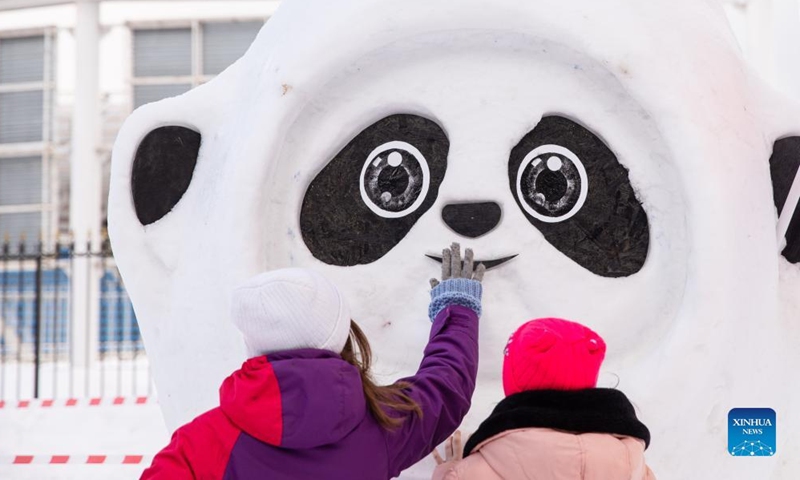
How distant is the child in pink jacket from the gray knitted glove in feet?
0.92

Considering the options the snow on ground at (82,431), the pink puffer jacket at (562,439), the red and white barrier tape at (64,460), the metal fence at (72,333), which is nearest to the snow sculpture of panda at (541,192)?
the pink puffer jacket at (562,439)

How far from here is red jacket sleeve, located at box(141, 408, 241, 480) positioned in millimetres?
1539

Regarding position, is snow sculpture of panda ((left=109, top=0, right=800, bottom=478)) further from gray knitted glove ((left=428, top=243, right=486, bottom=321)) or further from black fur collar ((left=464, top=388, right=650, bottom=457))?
black fur collar ((left=464, top=388, right=650, bottom=457))

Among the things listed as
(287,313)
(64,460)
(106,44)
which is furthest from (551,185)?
(106,44)

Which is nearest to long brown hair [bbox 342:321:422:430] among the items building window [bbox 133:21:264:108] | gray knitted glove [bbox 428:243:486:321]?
gray knitted glove [bbox 428:243:486:321]

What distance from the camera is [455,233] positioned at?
213cm

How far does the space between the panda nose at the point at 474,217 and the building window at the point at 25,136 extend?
28.8ft

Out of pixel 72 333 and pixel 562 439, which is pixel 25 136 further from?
pixel 562 439

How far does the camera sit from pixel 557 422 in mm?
1675

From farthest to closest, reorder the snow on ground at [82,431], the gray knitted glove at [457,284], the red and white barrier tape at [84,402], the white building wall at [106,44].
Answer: the white building wall at [106,44], the red and white barrier tape at [84,402], the snow on ground at [82,431], the gray knitted glove at [457,284]

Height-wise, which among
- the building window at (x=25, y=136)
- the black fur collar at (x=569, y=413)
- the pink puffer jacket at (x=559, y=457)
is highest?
the building window at (x=25, y=136)

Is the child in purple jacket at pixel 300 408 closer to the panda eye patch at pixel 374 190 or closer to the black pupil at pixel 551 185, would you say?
the panda eye patch at pixel 374 190

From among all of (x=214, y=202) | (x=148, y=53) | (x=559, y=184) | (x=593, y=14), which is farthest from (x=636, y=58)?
(x=148, y=53)

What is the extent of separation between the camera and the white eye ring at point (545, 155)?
2.13 meters
